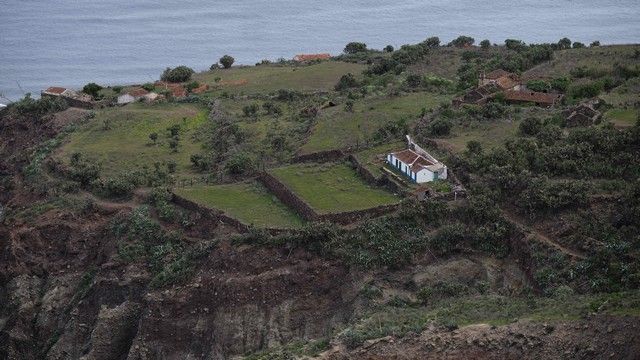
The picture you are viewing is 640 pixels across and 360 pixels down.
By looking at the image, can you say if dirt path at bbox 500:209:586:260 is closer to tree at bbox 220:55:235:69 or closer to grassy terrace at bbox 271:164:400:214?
grassy terrace at bbox 271:164:400:214

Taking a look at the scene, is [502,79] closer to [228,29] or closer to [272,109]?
[272,109]

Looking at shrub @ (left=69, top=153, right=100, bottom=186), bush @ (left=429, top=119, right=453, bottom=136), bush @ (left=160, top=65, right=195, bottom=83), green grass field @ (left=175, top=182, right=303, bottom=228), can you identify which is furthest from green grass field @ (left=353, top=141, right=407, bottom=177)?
bush @ (left=160, top=65, right=195, bottom=83)

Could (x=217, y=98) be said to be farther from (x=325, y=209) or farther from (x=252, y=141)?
(x=325, y=209)

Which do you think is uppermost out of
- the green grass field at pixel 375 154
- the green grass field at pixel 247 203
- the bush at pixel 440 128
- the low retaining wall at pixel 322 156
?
the bush at pixel 440 128

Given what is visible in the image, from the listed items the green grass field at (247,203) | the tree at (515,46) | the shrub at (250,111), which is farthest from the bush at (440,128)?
the tree at (515,46)

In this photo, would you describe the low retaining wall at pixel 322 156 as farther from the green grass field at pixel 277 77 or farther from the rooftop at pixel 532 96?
the green grass field at pixel 277 77

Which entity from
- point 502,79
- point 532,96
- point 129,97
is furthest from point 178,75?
point 532,96
